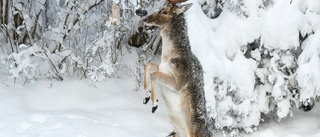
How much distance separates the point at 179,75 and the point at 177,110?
0.40m

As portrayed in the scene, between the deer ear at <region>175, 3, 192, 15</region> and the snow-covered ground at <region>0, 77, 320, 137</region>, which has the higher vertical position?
the deer ear at <region>175, 3, 192, 15</region>

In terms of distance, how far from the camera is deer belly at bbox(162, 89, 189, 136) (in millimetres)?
5520

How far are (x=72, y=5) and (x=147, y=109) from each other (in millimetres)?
1905

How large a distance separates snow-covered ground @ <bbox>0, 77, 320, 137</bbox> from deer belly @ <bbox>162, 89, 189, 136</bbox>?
1.10 m

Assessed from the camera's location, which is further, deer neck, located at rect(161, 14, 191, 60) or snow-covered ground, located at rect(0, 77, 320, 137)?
snow-covered ground, located at rect(0, 77, 320, 137)

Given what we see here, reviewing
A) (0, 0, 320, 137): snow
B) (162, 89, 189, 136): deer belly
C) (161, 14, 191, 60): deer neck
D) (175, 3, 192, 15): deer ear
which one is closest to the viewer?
(175, 3, 192, 15): deer ear

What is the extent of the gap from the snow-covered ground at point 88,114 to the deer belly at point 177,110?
1099mm

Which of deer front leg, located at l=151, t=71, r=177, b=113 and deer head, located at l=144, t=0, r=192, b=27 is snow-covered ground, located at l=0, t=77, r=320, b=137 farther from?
deer head, located at l=144, t=0, r=192, b=27

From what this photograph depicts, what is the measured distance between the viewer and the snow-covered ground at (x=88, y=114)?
6625 millimetres

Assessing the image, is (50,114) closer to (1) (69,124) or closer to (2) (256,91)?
(1) (69,124)

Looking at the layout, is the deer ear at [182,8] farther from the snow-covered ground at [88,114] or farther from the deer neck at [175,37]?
the snow-covered ground at [88,114]

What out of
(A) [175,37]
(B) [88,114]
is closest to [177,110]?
(A) [175,37]

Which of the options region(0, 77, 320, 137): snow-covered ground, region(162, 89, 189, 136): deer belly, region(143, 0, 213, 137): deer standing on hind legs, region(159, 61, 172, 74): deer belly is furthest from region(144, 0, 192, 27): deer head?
region(0, 77, 320, 137): snow-covered ground

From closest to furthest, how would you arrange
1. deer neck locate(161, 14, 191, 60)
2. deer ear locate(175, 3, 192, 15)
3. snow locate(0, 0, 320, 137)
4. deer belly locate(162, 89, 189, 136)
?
deer ear locate(175, 3, 192, 15) → deer neck locate(161, 14, 191, 60) → deer belly locate(162, 89, 189, 136) → snow locate(0, 0, 320, 137)
